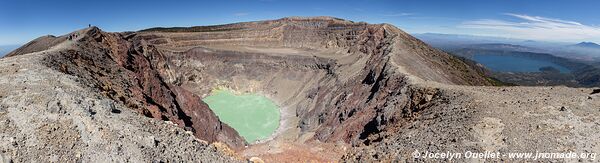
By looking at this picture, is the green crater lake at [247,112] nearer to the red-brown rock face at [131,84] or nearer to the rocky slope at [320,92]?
the rocky slope at [320,92]

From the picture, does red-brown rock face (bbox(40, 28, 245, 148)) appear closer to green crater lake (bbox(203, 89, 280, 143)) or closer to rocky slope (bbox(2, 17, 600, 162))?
rocky slope (bbox(2, 17, 600, 162))

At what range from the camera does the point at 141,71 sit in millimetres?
43875

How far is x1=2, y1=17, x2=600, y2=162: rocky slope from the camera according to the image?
2009cm

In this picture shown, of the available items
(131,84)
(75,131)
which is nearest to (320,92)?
(131,84)

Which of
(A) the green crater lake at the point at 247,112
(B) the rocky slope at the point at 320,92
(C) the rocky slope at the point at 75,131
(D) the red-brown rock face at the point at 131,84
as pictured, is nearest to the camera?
(C) the rocky slope at the point at 75,131

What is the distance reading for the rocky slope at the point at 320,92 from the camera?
20094 mm

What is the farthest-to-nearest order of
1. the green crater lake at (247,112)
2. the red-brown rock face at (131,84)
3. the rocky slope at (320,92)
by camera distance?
the green crater lake at (247,112), the red-brown rock face at (131,84), the rocky slope at (320,92)

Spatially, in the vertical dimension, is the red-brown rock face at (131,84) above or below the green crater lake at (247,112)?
above

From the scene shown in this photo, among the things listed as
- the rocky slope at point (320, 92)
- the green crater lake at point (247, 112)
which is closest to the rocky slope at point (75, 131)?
the rocky slope at point (320, 92)

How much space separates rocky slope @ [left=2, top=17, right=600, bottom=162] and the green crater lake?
2146 mm

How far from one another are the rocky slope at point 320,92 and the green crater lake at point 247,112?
7.04 ft

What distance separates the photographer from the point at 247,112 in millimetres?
63438

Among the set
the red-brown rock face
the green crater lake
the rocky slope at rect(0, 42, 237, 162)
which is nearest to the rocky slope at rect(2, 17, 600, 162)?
the red-brown rock face

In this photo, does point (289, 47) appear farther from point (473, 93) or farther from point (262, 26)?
point (473, 93)
